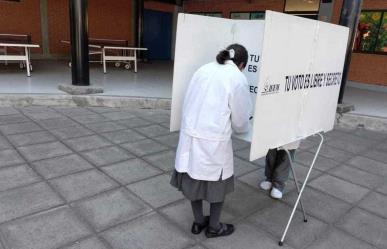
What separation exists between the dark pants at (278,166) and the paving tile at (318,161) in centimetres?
108

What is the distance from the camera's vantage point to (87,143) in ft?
13.5

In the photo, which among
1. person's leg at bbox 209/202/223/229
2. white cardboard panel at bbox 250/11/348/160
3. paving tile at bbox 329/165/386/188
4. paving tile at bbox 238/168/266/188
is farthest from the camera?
paving tile at bbox 329/165/386/188

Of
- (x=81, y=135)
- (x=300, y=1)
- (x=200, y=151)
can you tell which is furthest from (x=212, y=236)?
(x=300, y=1)

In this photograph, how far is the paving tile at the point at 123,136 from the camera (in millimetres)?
4324

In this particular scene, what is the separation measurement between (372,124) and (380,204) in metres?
3.17

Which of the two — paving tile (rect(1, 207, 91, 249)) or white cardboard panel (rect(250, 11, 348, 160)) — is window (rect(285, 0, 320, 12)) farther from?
paving tile (rect(1, 207, 91, 249))

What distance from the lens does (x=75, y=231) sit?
234 centimetres

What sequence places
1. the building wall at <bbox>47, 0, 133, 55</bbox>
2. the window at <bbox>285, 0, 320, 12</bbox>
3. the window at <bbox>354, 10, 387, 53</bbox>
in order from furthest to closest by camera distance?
1. the building wall at <bbox>47, 0, 133, 55</bbox>
2. the window at <bbox>285, 0, 320, 12</bbox>
3. the window at <bbox>354, 10, 387, 53</bbox>

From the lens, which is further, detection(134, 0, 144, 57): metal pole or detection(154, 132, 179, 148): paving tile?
detection(134, 0, 144, 57): metal pole

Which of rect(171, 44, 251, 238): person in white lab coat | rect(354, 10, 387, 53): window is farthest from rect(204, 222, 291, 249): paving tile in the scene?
rect(354, 10, 387, 53): window

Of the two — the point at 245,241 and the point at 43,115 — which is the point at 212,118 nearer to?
the point at 245,241

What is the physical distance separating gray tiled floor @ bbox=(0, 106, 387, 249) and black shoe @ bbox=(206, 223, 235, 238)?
5 centimetres

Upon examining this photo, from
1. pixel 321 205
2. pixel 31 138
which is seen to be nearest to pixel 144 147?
pixel 31 138

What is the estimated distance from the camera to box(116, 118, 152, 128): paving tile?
5.07 metres
